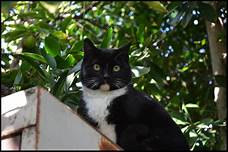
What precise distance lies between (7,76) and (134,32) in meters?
1.38

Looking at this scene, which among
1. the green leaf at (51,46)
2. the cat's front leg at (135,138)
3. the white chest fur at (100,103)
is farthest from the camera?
the green leaf at (51,46)

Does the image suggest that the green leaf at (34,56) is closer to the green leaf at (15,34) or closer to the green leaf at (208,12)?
the green leaf at (15,34)

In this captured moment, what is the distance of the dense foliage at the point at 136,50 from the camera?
9.30 feet

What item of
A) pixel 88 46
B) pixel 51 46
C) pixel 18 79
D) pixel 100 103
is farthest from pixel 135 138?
pixel 51 46

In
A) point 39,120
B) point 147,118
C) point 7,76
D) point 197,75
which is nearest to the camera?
point 39,120

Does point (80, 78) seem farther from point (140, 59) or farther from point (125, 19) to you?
point (125, 19)

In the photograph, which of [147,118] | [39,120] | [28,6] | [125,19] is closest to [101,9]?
[125,19]

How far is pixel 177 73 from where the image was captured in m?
4.67

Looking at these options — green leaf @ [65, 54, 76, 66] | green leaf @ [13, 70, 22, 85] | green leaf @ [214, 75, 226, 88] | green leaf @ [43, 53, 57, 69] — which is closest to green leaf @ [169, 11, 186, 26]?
green leaf @ [214, 75, 226, 88]

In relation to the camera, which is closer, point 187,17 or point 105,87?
point 105,87

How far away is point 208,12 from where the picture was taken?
385 cm

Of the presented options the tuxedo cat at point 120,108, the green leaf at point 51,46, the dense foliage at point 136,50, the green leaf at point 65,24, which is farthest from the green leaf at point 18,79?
the green leaf at point 65,24

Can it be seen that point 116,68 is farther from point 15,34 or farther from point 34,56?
point 15,34

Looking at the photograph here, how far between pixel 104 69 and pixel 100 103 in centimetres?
15
